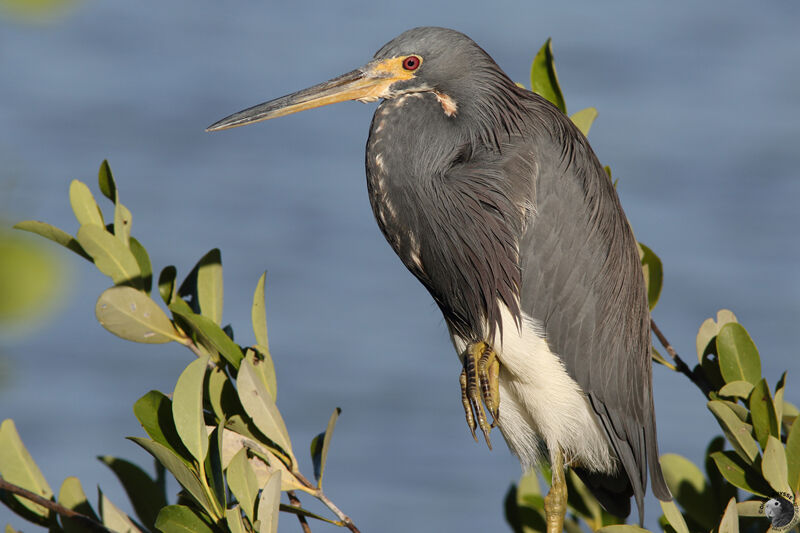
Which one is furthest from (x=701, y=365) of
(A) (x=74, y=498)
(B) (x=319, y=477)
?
(A) (x=74, y=498)

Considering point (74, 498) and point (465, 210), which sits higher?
point (465, 210)

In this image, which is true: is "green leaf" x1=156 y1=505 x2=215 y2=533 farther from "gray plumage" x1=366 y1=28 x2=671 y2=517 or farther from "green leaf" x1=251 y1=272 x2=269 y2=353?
"gray plumage" x1=366 y1=28 x2=671 y2=517

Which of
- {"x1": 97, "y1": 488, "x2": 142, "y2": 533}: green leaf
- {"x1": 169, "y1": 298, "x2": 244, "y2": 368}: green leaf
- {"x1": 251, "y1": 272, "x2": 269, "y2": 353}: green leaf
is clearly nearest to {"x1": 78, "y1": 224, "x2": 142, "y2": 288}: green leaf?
{"x1": 169, "y1": 298, "x2": 244, "y2": 368}: green leaf

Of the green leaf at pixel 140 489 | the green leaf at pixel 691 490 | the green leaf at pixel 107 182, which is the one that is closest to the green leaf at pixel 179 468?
the green leaf at pixel 140 489

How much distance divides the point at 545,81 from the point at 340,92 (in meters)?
0.72

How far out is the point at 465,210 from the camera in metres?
2.66

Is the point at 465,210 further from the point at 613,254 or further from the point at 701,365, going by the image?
the point at 701,365

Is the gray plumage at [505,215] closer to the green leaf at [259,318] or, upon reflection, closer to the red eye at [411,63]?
the red eye at [411,63]

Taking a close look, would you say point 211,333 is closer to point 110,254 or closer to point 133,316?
point 133,316

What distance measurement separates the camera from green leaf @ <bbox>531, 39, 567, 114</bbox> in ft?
9.57

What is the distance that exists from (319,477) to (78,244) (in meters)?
0.84

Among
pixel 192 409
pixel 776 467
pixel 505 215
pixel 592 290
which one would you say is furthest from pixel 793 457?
pixel 192 409

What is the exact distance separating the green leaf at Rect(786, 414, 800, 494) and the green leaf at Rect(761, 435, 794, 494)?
32 mm

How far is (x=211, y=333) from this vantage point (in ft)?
7.32
